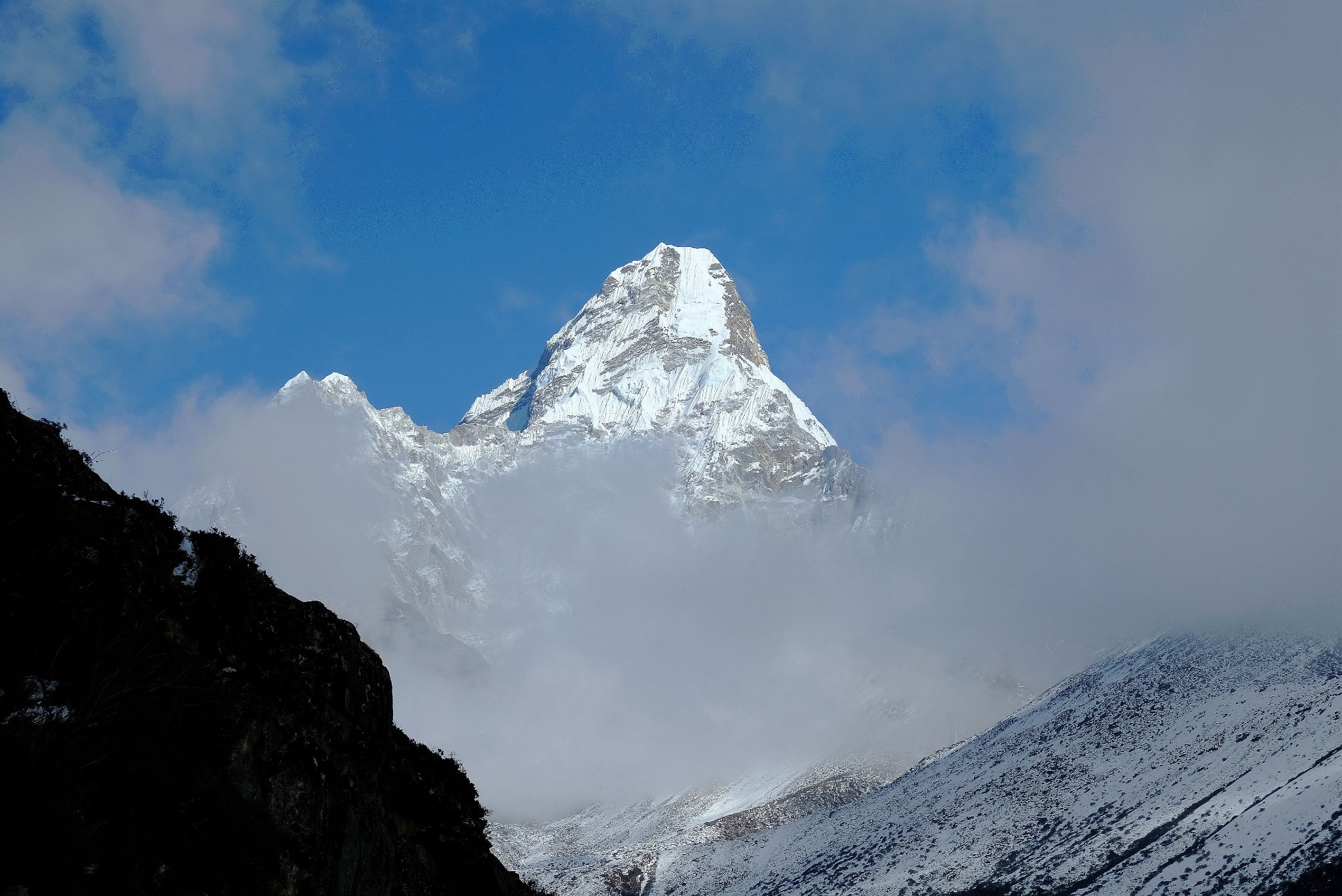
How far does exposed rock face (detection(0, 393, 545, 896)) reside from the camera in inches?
728

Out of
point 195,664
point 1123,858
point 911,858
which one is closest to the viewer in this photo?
point 195,664

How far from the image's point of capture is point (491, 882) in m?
32.8

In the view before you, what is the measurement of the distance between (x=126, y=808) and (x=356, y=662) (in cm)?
1335

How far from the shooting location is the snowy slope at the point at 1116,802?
318 ft

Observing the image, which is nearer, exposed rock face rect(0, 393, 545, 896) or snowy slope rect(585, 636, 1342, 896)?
exposed rock face rect(0, 393, 545, 896)

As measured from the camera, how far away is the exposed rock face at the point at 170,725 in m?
18.5

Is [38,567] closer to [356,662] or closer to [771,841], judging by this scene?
[356,662]

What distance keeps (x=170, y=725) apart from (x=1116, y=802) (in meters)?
122

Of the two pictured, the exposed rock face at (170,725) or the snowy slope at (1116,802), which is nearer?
the exposed rock face at (170,725)

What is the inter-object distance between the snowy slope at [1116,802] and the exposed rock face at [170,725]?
8492 cm

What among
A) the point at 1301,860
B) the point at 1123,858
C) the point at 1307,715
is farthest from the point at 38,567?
the point at 1307,715

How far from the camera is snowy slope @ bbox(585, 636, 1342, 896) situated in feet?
318

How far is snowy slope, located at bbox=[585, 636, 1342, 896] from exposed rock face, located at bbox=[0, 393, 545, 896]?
279 feet

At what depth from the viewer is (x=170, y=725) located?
21453 millimetres
